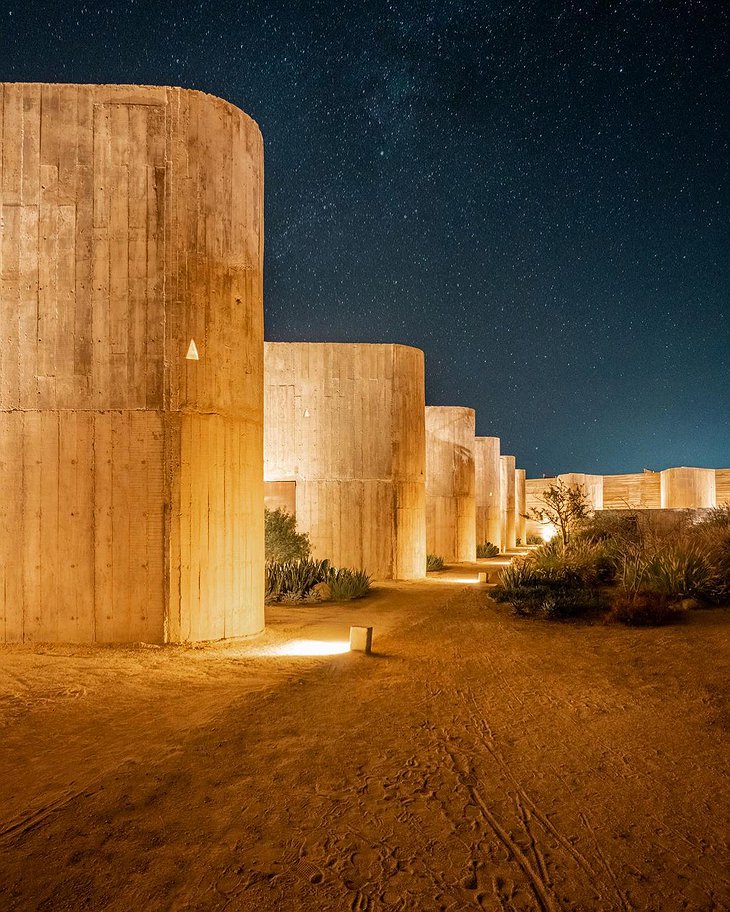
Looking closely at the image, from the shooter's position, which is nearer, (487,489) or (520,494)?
(487,489)

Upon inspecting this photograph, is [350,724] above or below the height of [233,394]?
below

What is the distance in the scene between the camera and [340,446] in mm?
15758

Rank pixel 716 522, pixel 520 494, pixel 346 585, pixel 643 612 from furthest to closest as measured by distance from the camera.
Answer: pixel 520 494, pixel 716 522, pixel 346 585, pixel 643 612

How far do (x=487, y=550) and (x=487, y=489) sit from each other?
321cm

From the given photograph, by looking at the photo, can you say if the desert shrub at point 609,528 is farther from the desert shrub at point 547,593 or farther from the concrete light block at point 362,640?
the concrete light block at point 362,640

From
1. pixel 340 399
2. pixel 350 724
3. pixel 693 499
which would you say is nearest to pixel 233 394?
pixel 350 724

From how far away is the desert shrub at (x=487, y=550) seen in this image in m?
26.6

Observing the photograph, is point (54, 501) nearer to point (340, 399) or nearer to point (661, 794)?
point (661, 794)

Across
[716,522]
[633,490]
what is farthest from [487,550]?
[716,522]

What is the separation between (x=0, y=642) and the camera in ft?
24.5

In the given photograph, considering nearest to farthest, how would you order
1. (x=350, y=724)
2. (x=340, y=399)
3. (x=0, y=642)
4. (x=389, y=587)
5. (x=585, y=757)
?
(x=585, y=757) → (x=350, y=724) → (x=0, y=642) → (x=389, y=587) → (x=340, y=399)

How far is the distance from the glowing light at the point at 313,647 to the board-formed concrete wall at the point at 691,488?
23.5 metres

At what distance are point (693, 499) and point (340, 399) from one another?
19.0 m

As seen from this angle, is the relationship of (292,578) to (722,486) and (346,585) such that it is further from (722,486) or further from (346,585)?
(722,486)
